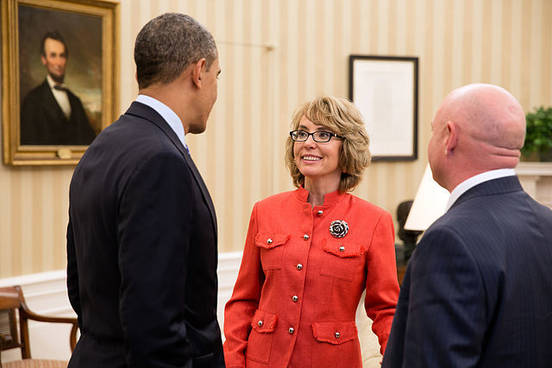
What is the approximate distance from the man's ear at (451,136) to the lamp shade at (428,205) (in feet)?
6.66

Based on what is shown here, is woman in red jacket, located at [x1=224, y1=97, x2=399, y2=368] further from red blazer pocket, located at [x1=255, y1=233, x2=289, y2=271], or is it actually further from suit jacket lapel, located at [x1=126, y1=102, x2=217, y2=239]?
suit jacket lapel, located at [x1=126, y1=102, x2=217, y2=239]

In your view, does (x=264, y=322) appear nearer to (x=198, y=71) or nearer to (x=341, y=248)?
(x=341, y=248)

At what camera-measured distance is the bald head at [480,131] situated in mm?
1378

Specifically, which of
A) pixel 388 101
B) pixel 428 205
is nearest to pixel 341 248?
pixel 428 205

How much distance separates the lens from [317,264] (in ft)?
7.30

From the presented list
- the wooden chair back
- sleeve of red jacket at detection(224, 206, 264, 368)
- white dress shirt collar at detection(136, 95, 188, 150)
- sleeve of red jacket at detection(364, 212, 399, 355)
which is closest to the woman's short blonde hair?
sleeve of red jacket at detection(364, 212, 399, 355)

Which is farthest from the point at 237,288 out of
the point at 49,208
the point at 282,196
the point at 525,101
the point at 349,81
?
the point at 525,101

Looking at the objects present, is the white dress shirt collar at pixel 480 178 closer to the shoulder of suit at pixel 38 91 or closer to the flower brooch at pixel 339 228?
the flower brooch at pixel 339 228

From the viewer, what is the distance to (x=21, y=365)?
139 inches

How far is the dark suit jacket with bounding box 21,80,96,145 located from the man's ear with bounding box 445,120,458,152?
122 inches

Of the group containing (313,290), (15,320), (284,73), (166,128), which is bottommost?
(15,320)

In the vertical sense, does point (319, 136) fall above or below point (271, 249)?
above

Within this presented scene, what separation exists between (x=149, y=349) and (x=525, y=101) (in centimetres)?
539

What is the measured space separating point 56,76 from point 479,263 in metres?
3.30
